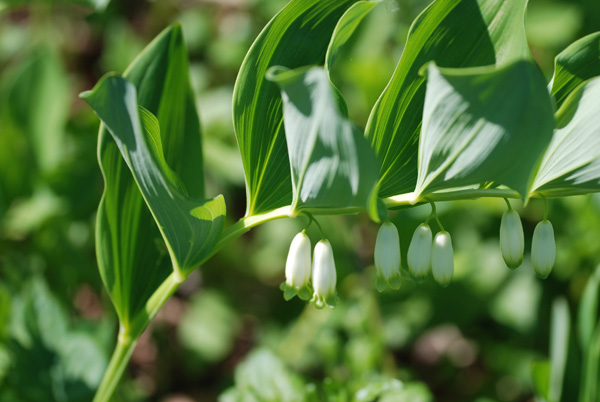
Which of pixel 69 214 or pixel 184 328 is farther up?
pixel 69 214

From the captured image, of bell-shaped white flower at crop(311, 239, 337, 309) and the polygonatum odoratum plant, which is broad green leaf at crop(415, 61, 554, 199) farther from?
bell-shaped white flower at crop(311, 239, 337, 309)

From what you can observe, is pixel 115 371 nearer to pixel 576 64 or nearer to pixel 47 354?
pixel 47 354

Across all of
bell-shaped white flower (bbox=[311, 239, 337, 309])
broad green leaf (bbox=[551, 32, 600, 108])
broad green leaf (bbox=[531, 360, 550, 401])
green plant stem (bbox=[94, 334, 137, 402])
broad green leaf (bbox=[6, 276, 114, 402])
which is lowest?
broad green leaf (bbox=[6, 276, 114, 402])

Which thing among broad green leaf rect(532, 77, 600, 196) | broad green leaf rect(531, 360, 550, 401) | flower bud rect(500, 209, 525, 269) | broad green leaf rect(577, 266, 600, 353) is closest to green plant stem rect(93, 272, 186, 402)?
flower bud rect(500, 209, 525, 269)

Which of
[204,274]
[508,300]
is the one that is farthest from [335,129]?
[204,274]

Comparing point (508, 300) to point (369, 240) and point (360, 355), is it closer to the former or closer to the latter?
point (369, 240)

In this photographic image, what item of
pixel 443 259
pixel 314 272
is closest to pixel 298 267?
pixel 314 272

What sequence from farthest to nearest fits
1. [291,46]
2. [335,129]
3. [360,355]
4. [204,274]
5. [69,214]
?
1. [204,274]
2. [69,214]
3. [360,355]
4. [291,46]
5. [335,129]
